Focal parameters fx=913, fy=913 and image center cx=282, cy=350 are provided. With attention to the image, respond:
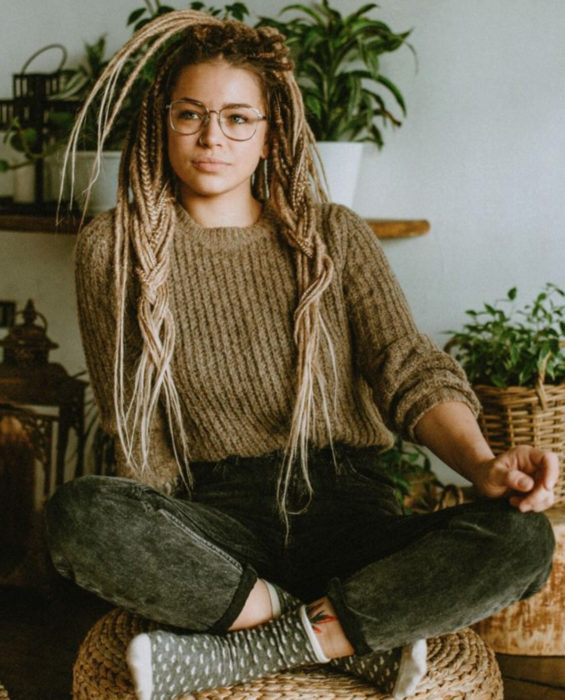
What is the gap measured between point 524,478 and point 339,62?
42.6 inches

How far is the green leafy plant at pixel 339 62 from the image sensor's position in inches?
74.4

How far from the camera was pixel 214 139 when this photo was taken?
4.72 feet

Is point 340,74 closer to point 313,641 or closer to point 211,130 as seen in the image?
point 211,130

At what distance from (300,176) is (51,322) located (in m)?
1.02

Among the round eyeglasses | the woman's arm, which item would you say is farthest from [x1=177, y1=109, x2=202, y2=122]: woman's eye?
the woman's arm

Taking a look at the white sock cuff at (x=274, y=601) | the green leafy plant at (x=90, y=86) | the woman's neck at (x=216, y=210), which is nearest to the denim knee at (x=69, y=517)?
the white sock cuff at (x=274, y=601)

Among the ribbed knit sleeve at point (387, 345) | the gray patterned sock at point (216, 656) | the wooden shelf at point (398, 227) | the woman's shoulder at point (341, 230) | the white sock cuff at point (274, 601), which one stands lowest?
the gray patterned sock at point (216, 656)

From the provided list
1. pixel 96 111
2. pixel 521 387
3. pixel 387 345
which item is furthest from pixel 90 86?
pixel 521 387

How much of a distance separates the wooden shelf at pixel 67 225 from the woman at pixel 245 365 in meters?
0.33

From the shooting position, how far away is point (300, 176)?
153 cm

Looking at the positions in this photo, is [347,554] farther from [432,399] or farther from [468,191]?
[468,191]

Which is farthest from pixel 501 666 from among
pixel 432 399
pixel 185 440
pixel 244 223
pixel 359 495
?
pixel 244 223

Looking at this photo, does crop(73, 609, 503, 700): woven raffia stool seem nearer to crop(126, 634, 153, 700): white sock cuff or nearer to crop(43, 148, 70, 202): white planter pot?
crop(126, 634, 153, 700): white sock cuff

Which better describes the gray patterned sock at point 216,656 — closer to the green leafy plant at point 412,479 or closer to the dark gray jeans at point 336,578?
the dark gray jeans at point 336,578
